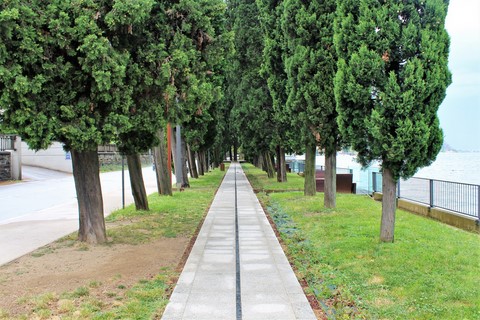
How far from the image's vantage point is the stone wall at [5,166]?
28812mm

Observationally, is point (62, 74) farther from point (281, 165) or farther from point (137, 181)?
point (281, 165)

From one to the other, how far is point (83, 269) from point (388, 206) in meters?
4.91

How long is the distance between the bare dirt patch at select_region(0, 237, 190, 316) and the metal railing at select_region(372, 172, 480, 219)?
6640 millimetres

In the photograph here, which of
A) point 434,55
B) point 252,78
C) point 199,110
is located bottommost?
point 199,110

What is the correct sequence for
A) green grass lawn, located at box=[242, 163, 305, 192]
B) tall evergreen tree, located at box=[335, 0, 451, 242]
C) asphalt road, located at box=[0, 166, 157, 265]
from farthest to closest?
1. green grass lawn, located at box=[242, 163, 305, 192]
2. asphalt road, located at box=[0, 166, 157, 265]
3. tall evergreen tree, located at box=[335, 0, 451, 242]

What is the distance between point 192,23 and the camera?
794 cm

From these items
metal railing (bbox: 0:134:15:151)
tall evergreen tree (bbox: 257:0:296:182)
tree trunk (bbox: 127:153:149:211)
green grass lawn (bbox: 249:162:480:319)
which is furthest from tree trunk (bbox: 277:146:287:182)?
metal railing (bbox: 0:134:15:151)

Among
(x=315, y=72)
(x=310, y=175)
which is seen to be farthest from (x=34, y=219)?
(x=310, y=175)

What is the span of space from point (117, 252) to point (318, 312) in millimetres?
4110

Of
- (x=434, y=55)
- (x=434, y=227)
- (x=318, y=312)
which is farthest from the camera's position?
(x=434, y=227)

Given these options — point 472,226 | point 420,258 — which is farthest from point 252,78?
point 420,258

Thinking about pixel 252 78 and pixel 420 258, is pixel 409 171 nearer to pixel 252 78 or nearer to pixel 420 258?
pixel 420 258

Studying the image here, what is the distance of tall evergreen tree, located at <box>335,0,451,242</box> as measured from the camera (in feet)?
22.6

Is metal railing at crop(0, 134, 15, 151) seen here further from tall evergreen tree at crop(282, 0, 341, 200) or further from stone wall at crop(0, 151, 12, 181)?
tall evergreen tree at crop(282, 0, 341, 200)
